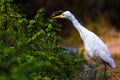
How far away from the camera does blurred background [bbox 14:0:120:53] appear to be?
22.7 m

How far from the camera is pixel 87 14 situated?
24.3 meters

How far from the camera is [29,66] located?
698 centimetres

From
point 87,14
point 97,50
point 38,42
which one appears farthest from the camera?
point 87,14

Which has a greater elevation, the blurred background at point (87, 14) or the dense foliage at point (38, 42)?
the blurred background at point (87, 14)

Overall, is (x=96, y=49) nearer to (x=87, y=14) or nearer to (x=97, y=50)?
(x=97, y=50)

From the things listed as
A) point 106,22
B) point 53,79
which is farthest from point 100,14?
point 53,79

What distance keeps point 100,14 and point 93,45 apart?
12.7 meters

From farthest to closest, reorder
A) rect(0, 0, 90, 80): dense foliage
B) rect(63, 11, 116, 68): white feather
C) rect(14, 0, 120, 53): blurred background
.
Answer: rect(14, 0, 120, 53): blurred background, rect(63, 11, 116, 68): white feather, rect(0, 0, 90, 80): dense foliage

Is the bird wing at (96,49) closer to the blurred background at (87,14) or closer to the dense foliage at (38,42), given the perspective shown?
the dense foliage at (38,42)

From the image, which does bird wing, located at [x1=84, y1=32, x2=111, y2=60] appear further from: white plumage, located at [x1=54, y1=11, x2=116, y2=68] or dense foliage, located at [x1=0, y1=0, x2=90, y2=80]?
dense foliage, located at [x1=0, y1=0, x2=90, y2=80]

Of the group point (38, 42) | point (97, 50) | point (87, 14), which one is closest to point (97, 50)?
point (97, 50)

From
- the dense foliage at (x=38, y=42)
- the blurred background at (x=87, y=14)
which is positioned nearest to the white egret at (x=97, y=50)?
the dense foliage at (x=38, y=42)

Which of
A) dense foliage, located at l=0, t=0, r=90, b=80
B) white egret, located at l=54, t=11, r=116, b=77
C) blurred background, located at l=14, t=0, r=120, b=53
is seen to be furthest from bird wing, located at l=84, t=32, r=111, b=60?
blurred background, located at l=14, t=0, r=120, b=53

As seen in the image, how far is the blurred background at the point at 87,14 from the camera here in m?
22.7
